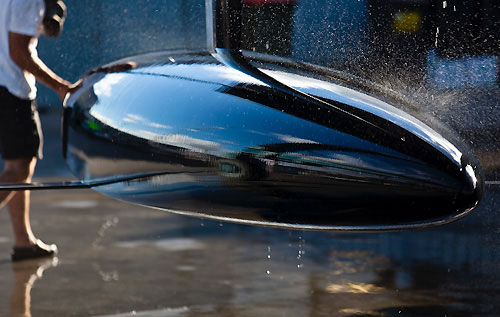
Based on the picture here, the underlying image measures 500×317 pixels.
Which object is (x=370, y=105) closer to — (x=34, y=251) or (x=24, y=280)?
(x=24, y=280)

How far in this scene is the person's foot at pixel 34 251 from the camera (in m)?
3.74

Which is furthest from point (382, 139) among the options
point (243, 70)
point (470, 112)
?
point (470, 112)

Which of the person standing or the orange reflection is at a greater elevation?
the person standing

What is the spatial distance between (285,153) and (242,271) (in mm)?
2601

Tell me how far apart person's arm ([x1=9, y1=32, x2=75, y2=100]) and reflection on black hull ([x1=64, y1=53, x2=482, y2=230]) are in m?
0.33

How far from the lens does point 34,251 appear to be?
3783 millimetres

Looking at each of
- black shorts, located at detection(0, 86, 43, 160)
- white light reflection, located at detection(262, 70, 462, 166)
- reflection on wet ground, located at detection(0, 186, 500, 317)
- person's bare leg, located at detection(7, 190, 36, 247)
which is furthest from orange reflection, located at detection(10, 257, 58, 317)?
white light reflection, located at detection(262, 70, 462, 166)

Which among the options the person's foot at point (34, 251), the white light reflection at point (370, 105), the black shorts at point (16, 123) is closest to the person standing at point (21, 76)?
the black shorts at point (16, 123)

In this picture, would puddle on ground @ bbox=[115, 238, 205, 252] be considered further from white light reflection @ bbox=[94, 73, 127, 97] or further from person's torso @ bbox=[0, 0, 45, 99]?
white light reflection @ bbox=[94, 73, 127, 97]

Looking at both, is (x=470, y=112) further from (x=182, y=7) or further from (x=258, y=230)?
(x=258, y=230)

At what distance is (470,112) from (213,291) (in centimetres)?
152

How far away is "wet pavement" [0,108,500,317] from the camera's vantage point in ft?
9.73

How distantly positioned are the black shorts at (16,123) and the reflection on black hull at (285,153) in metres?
0.57

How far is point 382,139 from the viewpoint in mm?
932
